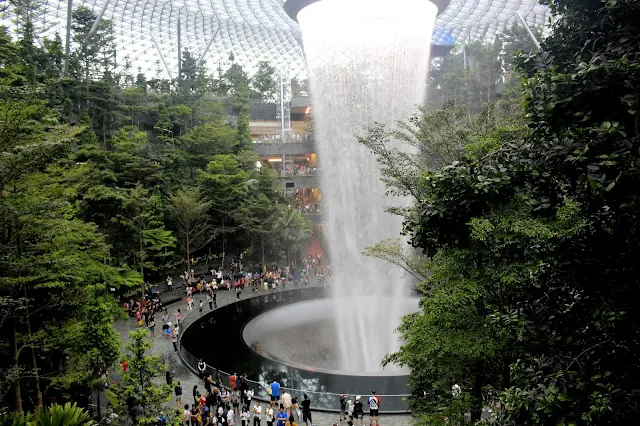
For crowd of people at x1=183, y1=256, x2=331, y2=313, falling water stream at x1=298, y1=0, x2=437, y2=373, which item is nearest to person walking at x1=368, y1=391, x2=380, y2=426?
falling water stream at x1=298, y1=0, x2=437, y2=373

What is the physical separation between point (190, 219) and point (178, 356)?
14808mm

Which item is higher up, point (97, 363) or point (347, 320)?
point (97, 363)

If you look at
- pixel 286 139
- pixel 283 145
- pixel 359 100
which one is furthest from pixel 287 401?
pixel 286 139

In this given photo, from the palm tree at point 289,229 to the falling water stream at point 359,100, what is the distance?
816 cm

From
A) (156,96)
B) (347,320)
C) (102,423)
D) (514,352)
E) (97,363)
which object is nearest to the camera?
(514,352)

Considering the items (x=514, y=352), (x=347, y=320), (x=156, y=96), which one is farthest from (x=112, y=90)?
(x=514, y=352)

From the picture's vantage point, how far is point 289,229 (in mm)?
36031

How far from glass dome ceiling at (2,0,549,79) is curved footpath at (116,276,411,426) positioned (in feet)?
79.3

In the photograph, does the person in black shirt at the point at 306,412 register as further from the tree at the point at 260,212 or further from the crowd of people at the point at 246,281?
the tree at the point at 260,212

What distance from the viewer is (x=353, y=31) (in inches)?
1079

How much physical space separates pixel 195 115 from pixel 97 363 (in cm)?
3727

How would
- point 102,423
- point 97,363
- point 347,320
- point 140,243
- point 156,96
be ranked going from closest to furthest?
point 102,423
point 97,363
point 347,320
point 140,243
point 156,96

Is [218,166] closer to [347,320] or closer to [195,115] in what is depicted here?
[195,115]

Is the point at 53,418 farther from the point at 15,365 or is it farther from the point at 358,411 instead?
the point at 358,411
